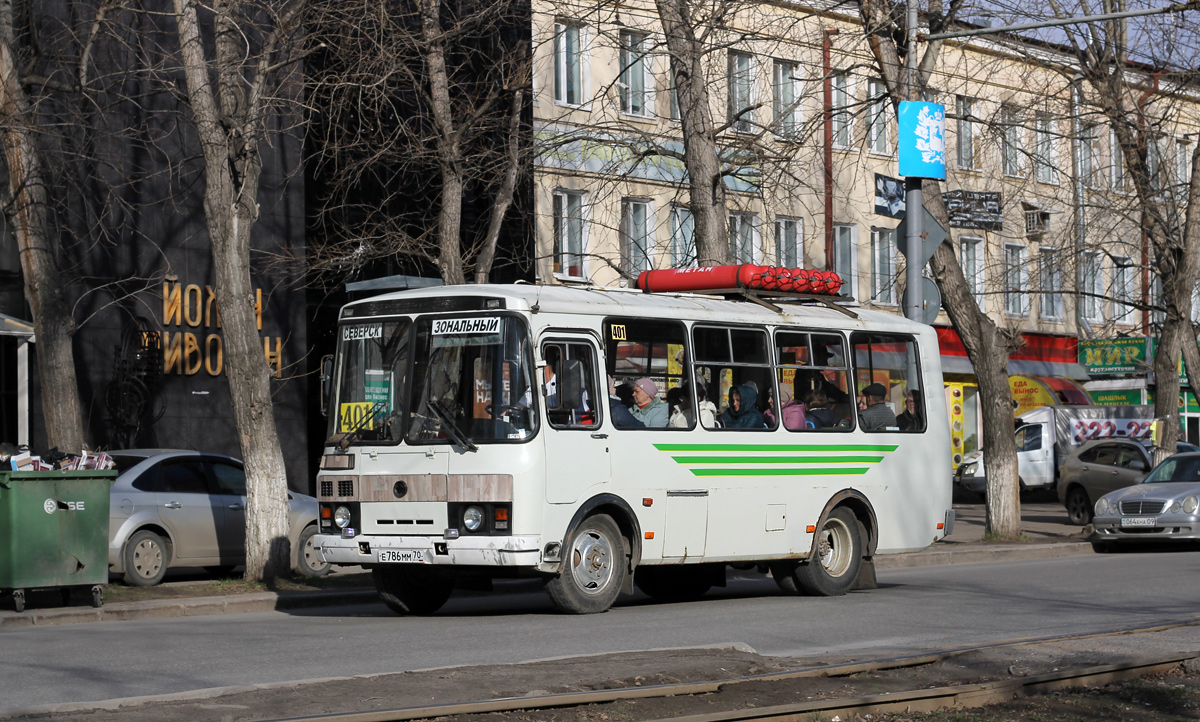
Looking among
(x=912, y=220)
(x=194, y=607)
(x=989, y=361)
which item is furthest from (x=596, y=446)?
(x=989, y=361)

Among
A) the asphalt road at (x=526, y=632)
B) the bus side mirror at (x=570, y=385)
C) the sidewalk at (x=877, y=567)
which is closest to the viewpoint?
the asphalt road at (x=526, y=632)

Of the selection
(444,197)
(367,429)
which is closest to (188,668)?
(367,429)

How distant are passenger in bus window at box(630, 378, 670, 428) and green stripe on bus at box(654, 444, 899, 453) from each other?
23cm

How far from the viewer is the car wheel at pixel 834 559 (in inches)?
580

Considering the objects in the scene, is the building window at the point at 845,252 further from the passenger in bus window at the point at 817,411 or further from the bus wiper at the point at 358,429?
the bus wiper at the point at 358,429

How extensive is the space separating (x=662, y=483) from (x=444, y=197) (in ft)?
25.4

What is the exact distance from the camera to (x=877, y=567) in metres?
19.4

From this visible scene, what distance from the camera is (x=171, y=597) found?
48.6 ft

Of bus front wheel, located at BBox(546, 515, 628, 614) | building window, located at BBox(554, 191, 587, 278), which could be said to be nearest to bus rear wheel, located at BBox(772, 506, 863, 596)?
bus front wheel, located at BBox(546, 515, 628, 614)

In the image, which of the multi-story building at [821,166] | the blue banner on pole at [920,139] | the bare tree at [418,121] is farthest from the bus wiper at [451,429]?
the blue banner on pole at [920,139]

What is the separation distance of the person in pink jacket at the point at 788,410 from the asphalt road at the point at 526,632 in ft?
5.55

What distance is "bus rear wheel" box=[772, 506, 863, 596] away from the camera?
580 inches

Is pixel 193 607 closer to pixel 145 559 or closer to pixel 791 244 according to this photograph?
pixel 145 559

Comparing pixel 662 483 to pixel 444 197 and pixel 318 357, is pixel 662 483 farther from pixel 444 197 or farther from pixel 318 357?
pixel 318 357
